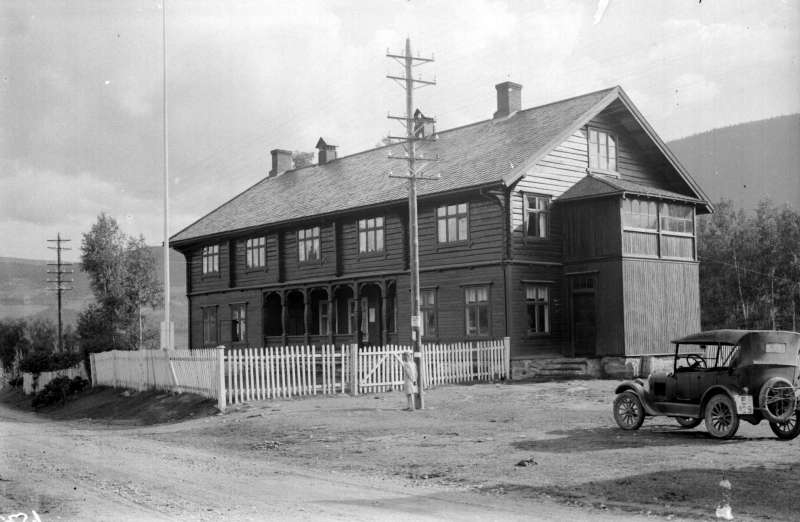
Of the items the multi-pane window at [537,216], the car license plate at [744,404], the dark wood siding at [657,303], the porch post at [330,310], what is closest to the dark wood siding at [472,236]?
the multi-pane window at [537,216]

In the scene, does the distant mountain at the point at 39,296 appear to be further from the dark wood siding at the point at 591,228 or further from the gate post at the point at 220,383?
the gate post at the point at 220,383

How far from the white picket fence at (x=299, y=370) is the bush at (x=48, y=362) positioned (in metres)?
14.4

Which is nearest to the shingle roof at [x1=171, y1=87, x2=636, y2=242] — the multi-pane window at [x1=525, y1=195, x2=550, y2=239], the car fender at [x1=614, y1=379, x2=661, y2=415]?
the multi-pane window at [x1=525, y1=195, x2=550, y2=239]

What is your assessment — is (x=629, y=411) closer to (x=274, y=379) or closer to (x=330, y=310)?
(x=274, y=379)

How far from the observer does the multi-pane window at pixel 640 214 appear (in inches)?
1090

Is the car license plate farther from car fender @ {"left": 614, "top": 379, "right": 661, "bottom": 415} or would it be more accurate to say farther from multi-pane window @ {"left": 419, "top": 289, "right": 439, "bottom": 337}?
multi-pane window @ {"left": 419, "top": 289, "right": 439, "bottom": 337}

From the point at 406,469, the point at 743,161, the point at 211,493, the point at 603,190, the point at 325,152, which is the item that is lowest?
the point at 406,469

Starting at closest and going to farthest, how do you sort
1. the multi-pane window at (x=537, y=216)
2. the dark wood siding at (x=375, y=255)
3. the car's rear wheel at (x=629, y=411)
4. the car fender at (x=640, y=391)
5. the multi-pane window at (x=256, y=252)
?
the car fender at (x=640, y=391) → the car's rear wheel at (x=629, y=411) → the multi-pane window at (x=537, y=216) → the dark wood siding at (x=375, y=255) → the multi-pane window at (x=256, y=252)

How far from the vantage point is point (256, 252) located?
39.8 metres

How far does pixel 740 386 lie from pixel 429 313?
1763 cm

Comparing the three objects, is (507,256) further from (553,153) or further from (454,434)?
(454,434)

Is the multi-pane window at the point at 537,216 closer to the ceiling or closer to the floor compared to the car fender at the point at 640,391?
closer to the ceiling

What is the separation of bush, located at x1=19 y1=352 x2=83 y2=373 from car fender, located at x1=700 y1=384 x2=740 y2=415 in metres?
34.0

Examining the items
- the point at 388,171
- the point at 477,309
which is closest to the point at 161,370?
the point at 477,309
